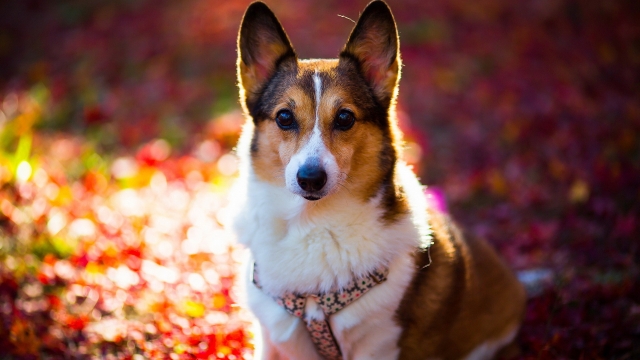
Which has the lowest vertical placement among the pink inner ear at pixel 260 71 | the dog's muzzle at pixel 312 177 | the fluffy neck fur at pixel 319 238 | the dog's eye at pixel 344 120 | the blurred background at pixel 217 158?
the blurred background at pixel 217 158

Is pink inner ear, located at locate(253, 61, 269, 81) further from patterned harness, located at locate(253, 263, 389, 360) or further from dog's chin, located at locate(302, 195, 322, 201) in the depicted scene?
patterned harness, located at locate(253, 263, 389, 360)

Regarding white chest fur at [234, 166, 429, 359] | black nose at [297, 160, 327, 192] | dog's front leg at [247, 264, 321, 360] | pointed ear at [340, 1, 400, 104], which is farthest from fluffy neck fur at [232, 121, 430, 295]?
pointed ear at [340, 1, 400, 104]

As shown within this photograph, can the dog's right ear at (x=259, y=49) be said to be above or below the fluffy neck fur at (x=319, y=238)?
above

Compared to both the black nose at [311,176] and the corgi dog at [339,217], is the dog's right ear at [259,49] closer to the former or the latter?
the corgi dog at [339,217]

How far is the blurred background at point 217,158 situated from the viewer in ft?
13.6

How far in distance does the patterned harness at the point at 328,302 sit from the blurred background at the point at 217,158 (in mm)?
933

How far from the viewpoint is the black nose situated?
9.09 feet

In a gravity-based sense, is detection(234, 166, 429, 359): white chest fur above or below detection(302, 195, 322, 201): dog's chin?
below

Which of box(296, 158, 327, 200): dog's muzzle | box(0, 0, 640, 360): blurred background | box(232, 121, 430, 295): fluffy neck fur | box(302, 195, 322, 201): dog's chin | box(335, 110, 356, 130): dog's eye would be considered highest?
box(335, 110, 356, 130): dog's eye

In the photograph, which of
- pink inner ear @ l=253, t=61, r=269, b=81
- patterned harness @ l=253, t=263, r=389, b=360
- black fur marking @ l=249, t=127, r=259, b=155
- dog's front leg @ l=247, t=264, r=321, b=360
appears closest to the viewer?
patterned harness @ l=253, t=263, r=389, b=360

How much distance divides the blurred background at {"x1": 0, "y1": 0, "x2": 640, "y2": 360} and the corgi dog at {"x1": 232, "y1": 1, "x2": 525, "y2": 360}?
880mm

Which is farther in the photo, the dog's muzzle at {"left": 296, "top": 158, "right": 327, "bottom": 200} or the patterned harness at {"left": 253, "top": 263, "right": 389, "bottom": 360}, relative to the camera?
the patterned harness at {"left": 253, "top": 263, "right": 389, "bottom": 360}

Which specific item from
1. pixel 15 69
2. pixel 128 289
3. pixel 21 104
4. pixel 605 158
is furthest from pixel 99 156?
pixel 605 158

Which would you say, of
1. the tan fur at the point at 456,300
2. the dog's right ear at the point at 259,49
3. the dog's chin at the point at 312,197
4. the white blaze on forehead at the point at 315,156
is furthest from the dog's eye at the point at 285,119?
the tan fur at the point at 456,300
